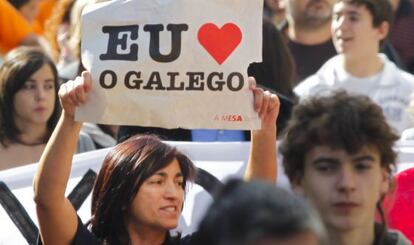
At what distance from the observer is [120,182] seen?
5488 mm

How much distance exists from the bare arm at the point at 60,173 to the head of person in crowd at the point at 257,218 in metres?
1.95

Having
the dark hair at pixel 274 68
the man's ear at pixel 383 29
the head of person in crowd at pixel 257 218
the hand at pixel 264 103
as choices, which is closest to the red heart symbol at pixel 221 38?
the hand at pixel 264 103

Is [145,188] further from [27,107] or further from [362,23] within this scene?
[362,23]

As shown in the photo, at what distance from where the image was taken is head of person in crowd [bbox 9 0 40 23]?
10.9 metres

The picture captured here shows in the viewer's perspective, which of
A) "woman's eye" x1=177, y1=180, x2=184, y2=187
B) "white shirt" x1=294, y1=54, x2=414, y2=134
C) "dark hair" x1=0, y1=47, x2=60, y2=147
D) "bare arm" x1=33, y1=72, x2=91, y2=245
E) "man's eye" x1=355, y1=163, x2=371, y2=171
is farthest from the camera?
"white shirt" x1=294, y1=54, x2=414, y2=134

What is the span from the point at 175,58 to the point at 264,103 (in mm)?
350

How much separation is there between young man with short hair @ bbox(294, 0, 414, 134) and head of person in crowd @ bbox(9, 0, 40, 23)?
2780 mm

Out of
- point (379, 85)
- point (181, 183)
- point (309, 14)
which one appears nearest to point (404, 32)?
point (309, 14)

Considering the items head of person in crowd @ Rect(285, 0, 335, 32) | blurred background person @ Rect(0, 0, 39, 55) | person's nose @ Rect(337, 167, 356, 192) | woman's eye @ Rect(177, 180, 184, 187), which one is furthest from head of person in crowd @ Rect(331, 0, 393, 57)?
person's nose @ Rect(337, 167, 356, 192)

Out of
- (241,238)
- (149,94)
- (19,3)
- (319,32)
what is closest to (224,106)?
(149,94)

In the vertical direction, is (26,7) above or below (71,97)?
above

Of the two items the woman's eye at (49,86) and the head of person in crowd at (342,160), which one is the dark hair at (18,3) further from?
the head of person in crowd at (342,160)

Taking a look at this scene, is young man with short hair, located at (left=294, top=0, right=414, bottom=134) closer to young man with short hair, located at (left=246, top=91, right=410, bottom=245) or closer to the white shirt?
the white shirt

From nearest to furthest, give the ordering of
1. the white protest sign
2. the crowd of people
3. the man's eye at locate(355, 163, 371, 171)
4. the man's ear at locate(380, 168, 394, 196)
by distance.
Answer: the crowd of people, the man's eye at locate(355, 163, 371, 171), the man's ear at locate(380, 168, 394, 196), the white protest sign
